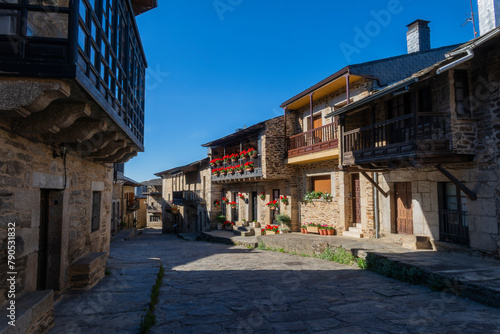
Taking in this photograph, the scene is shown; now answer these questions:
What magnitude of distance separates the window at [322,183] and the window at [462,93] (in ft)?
19.7

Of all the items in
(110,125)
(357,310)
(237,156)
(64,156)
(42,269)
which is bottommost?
(357,310)

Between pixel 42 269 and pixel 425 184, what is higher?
pixel 425 184

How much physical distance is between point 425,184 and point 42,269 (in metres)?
8.91

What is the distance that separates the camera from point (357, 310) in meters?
4.86

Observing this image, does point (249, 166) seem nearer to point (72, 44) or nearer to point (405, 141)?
point (405, 141)

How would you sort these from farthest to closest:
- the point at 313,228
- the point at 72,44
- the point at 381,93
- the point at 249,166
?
the point at 249,166 → the point at 313,228 → the point at 381,93 → the point at 72,44

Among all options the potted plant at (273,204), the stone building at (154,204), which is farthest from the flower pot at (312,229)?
the stone building at (154,204)

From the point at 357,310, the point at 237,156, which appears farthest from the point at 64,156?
the point at 237,156

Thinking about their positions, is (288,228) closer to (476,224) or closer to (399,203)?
(399,203)

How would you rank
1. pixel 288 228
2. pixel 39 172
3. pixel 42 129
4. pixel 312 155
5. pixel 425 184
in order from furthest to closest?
pixel 288 228 < pixel 312 155 < pixel 425 184 < pixel 39 172 < pixel 42 129

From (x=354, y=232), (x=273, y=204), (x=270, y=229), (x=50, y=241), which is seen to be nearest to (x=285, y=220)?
(x=270, y=229)

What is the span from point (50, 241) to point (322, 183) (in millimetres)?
10476

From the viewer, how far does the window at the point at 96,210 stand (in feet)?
23.3

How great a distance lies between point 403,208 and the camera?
32.5ft
